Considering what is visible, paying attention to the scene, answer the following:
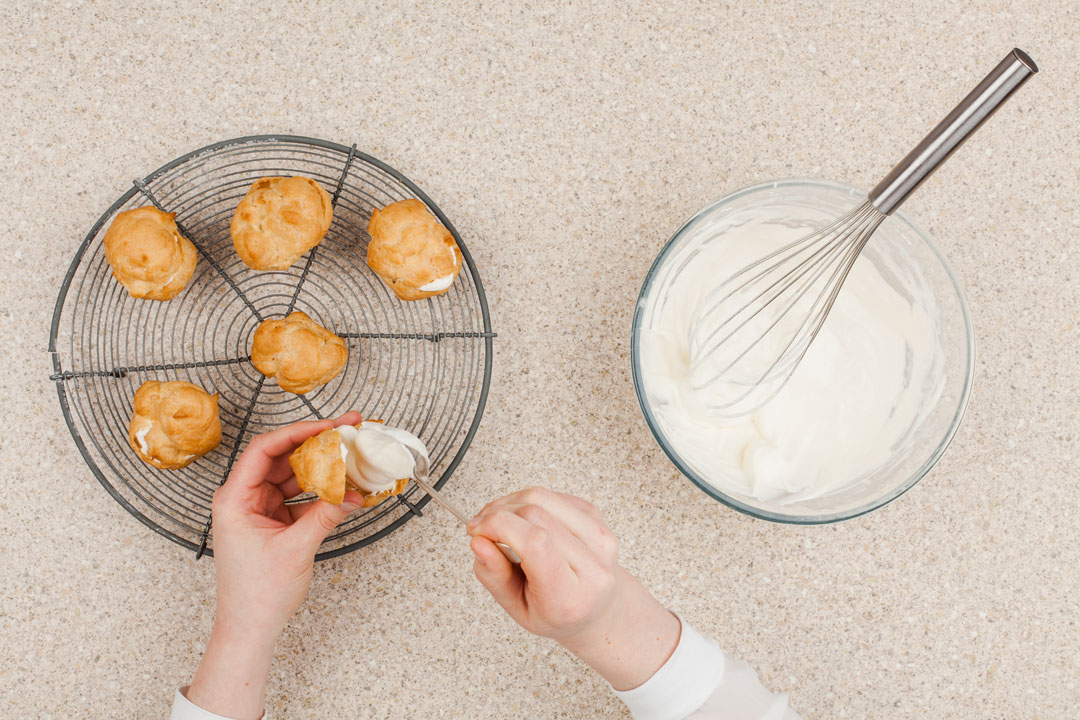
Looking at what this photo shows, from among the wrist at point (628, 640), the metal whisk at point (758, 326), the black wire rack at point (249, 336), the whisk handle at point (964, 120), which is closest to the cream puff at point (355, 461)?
the black wire rack at point (249, 336)

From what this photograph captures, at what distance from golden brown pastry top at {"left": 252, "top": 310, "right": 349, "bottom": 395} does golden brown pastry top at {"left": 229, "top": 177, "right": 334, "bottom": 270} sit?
3.0 inches

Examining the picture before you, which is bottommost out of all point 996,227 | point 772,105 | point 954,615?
point 954,615

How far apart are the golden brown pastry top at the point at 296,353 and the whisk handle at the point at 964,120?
0.65 m

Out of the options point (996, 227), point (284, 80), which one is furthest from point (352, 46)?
point (996, 227)

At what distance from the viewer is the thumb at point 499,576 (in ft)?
2.24

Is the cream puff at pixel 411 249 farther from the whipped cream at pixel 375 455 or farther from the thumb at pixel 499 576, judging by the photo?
the thumb at pixel 499 576

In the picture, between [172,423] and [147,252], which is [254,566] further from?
[147,252]

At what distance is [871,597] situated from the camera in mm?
1037

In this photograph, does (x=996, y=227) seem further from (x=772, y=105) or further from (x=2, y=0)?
(x=2, y=0)

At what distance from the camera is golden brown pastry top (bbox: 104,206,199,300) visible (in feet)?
2.93

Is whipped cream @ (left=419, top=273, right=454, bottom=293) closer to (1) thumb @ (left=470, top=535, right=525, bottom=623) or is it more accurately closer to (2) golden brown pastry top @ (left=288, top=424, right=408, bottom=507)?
(2) golden brown pastry top @ (left=288, top=424, right=408, bottom=507)

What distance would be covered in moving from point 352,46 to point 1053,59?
0.98 meters

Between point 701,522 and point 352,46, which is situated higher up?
point 352,46

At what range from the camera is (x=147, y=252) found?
2.93ft
